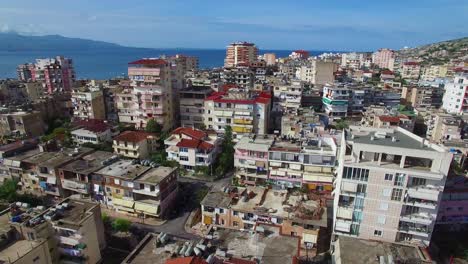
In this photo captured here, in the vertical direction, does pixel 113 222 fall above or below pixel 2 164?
below

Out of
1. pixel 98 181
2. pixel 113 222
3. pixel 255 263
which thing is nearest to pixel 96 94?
pixel 98 181

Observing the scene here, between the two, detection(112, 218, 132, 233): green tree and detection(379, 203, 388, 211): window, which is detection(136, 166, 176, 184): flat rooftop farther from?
detection(379, 203, 388, 211): window

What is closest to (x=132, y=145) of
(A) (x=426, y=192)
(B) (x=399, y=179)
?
(B) (x=399, y=179)

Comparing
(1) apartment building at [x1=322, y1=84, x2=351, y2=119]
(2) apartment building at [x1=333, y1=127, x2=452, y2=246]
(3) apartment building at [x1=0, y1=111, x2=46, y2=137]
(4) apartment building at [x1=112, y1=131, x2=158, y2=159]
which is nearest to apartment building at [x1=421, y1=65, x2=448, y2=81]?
(1) apartment building at [x1=322, y1=84, x2=351, y2=119]

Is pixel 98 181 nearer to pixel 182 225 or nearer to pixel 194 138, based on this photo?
pixel 182 225

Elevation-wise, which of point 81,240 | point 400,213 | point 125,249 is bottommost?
point 125,249

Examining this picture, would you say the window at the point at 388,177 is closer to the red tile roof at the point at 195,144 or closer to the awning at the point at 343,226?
the awning at the point at 343,226
